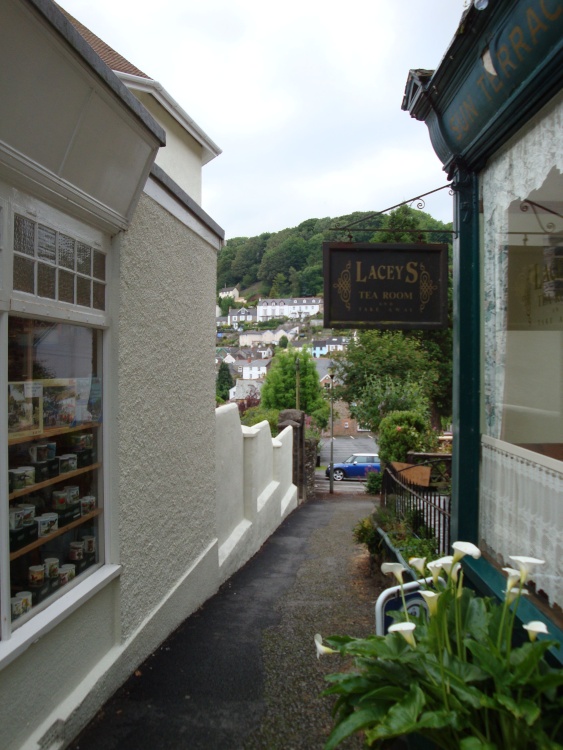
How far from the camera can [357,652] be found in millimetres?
2689

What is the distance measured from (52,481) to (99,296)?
3.94ft

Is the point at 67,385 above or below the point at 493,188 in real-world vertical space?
below

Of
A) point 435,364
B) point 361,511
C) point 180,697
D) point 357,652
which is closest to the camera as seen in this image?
point 357,652

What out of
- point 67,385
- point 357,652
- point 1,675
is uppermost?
point 67,385

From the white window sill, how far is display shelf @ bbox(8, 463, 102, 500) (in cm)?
63

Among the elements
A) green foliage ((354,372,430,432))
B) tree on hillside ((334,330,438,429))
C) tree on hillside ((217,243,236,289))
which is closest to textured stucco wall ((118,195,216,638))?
green foliage ((354,372,430,432))

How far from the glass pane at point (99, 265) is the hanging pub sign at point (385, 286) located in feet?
4.83

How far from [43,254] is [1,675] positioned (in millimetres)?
2042

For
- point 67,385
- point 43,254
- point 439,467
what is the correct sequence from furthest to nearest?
1. point 439,467
2. point 67,385
3. point 43,254

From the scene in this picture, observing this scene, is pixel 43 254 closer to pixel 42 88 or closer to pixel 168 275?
pixel 42 88

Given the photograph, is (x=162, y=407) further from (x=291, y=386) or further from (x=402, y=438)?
(x=291, y=386)

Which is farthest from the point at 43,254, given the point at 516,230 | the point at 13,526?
the point at 516,230

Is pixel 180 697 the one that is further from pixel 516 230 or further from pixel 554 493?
pixel 516 230

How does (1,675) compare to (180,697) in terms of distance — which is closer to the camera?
(1,675)
